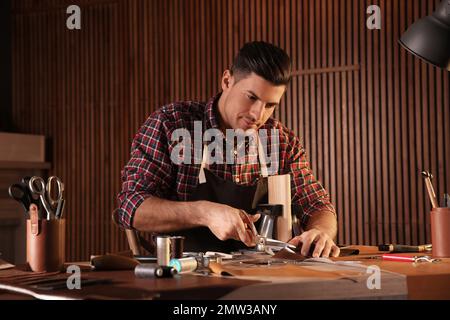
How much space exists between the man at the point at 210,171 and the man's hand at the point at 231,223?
14 cm

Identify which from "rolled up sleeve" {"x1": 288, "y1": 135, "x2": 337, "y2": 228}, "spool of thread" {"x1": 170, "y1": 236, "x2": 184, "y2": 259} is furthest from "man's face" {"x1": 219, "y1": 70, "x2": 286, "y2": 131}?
"spool of thread" {"x1": 170, "y1": 236, "x2": 184, "y2": 259}

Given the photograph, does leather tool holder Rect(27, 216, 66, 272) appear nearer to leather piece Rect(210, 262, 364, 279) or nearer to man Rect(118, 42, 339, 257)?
leather piece Rect(210, 262, 364, 279)

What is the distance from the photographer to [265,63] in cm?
322

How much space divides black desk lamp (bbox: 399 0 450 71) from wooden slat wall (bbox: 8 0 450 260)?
102 inches

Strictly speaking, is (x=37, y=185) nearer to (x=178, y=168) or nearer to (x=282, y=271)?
(x=282, y=271)

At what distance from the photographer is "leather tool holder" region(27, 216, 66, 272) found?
231 centimetres

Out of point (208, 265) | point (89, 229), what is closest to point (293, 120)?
point (89, 229)

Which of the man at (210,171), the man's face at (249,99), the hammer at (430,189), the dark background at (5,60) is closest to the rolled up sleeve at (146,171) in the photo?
the man at (210,171)

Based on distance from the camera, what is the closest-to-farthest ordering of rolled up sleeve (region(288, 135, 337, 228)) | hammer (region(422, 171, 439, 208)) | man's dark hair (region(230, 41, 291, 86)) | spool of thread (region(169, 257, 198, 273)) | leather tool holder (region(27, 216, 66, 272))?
spool of thread (region(169, 257, 198, 273)) < leather tool holder (region(27, 216, 66, 272)) < hammer (region(422, 171, 439, 208)) < man's dark hair (region(230, 41, 291, 86)) < rolled up sleeve (region(288, 135, 337, 228))

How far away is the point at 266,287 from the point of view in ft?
6.17

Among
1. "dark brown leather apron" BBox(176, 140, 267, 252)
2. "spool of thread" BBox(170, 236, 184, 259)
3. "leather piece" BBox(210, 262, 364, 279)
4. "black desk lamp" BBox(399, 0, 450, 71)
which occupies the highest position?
"black desk lamp" BBox(399, 0, 450, 71)

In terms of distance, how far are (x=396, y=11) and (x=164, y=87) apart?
2.03 metres

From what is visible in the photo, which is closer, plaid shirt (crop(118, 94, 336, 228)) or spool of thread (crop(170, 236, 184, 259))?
spool of thread (crop(170, 236, 184, 259))

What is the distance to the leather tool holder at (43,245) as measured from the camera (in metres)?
2.31
